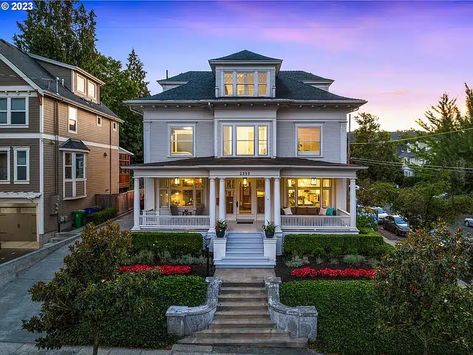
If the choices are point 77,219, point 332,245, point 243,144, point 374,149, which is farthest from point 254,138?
point 374,149

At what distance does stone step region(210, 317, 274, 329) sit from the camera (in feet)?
34.1

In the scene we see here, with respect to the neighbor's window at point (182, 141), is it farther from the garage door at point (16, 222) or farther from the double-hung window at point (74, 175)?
the garage door at point (16, 222)

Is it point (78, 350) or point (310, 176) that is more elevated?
point (310, 176)

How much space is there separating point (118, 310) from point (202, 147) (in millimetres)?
13255

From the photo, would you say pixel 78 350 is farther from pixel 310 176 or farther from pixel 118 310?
pixel 310 176

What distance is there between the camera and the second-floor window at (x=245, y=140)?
18.6 m

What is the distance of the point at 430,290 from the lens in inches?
269

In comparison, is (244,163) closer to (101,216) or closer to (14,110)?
(101,216)

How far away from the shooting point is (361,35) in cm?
2206

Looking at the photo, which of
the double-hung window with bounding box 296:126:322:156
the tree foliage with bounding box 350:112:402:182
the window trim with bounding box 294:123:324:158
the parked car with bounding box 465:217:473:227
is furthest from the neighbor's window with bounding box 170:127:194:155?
the tree foliage with bounding box 350:112:402:182

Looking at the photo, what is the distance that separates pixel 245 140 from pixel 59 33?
75.1 ft

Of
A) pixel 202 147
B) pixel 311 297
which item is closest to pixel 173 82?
pixel 202 147

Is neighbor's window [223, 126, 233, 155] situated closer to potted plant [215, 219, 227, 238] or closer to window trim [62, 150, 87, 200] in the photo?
potted plant [215, 219, 227, 238]

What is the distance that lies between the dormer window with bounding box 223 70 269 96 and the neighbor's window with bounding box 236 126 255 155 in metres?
2.01
